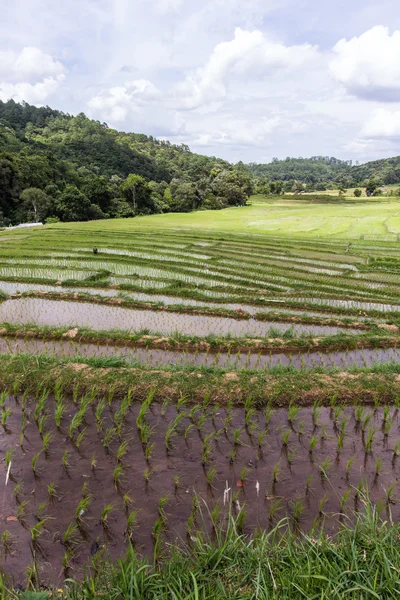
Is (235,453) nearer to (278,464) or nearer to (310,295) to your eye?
(278,464)

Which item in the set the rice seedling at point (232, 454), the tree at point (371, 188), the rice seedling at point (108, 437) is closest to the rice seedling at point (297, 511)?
the rice seedling at point (232, 454)

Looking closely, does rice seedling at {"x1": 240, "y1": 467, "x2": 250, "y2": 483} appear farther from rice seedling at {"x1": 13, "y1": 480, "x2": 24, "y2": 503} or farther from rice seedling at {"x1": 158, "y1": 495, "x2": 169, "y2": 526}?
rice seedling at {"x1": 13, "y1": 480, "x2": 24, "y2": 503}

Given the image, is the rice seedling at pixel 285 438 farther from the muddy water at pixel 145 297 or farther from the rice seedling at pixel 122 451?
the muddy water at pixel 145 297

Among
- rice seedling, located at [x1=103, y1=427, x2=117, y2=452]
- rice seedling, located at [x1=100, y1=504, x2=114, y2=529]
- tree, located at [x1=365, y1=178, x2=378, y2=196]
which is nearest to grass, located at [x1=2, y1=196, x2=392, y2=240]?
rice seedling, located at [x1=103, y1=427, x2=117, y2=452]

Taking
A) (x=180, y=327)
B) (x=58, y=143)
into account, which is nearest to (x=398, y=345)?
(x=180, y=327)

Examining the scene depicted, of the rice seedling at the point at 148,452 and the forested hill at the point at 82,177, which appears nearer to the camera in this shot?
the rice seedling at the point at 148,452

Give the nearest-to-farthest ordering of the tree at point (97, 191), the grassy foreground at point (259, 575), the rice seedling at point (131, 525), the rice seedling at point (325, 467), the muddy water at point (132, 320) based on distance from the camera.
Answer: the grassy foreground at point (259, 575), the rice seedling at point (131, 525), the rice seedling at point (325, 467), the muddy water at point (132, 320), the tree at point (97, 191)
